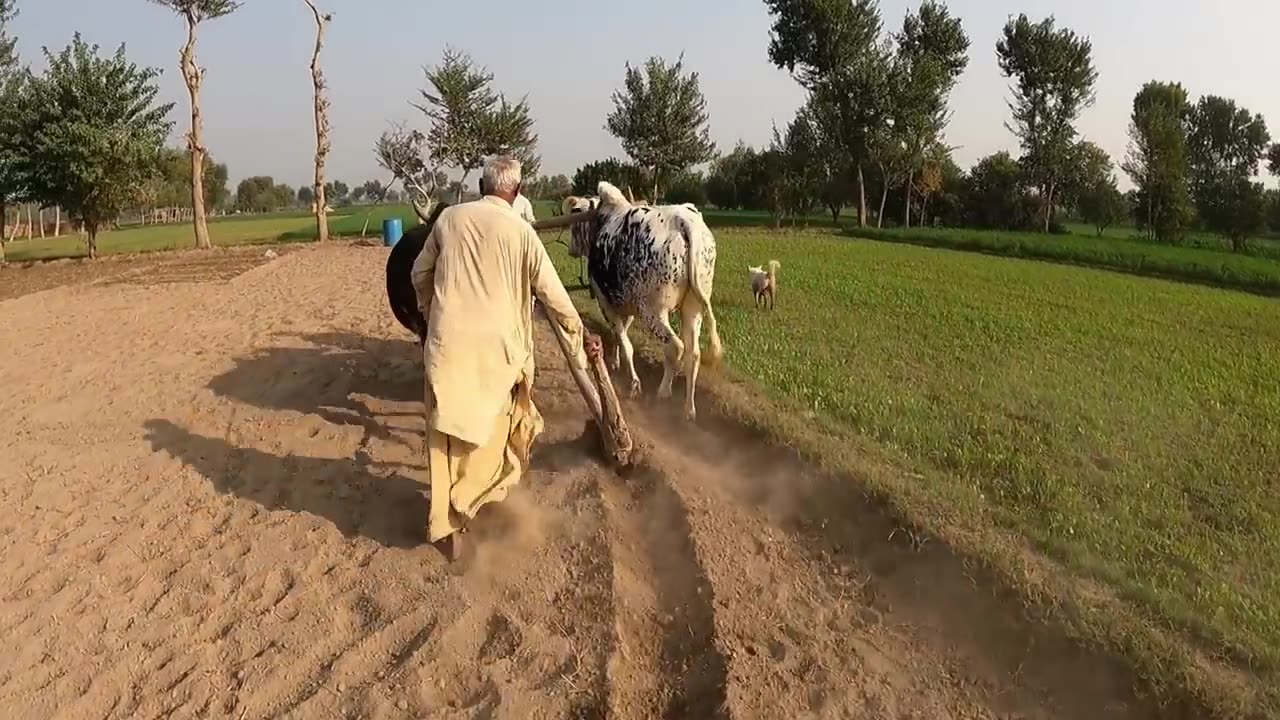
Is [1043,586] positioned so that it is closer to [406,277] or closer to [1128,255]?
[406,277]

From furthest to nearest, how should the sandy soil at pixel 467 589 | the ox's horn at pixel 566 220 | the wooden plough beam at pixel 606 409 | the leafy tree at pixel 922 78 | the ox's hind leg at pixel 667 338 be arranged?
the leafy tree at pixel 922 78
the ox's horn at pixel 566 220
the ox's hind leg at pixel 667 338
the wooden plough beam at pixel 606 409
the sandy soil at pixel 467 589

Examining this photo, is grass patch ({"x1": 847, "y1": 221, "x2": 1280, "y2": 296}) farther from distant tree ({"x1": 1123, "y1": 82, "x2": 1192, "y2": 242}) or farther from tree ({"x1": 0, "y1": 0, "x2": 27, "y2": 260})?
tree ({"x1": 0, "y1": 0, "x2": 27, "y2": 260})

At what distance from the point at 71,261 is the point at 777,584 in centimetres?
2475

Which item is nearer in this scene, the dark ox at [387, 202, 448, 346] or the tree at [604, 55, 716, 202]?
the dark ox at [387, 202, 448, 346]

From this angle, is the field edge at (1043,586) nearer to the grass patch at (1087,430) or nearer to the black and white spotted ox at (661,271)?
the grass patch at (1087,430)

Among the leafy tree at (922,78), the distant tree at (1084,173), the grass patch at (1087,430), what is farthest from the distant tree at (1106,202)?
the grass patch at (1087,430)

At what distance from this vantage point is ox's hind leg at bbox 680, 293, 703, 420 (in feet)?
22.9

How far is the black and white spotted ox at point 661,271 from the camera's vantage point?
691 centimetres

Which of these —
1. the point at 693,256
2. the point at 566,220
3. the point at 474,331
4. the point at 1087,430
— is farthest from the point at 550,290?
the point at 1087,430

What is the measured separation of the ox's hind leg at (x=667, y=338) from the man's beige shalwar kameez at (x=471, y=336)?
7.19 ft

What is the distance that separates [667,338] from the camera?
7129 mm

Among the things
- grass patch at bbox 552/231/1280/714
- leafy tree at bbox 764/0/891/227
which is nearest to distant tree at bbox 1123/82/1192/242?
leafy tree at bbox 764/0/891/227

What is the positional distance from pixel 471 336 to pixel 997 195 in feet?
135

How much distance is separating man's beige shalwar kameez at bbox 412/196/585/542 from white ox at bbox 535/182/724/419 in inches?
82.3
